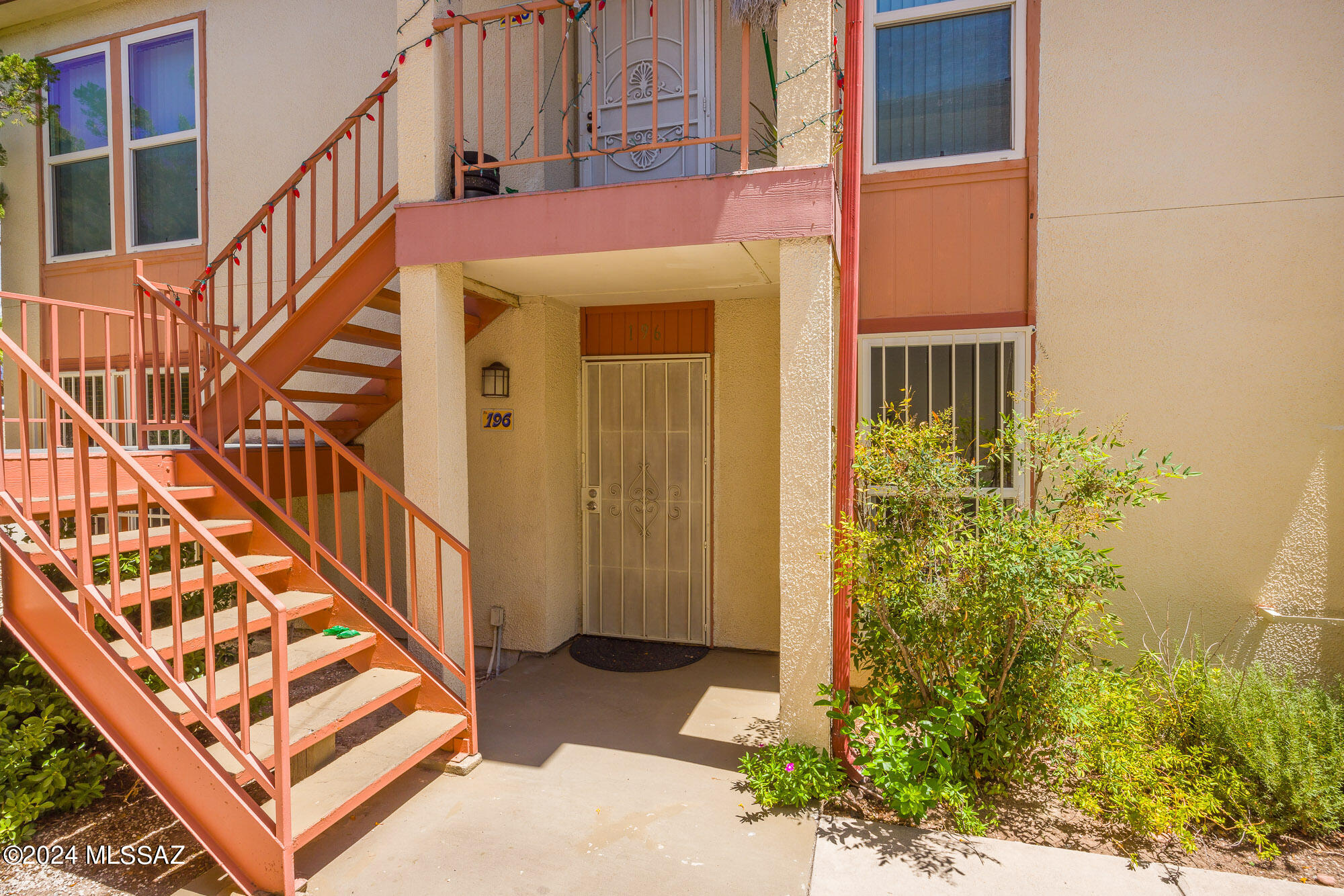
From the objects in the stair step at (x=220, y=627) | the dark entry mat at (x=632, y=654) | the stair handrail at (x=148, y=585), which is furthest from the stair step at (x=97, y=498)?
the dark entry mat at (x=632, y=654)

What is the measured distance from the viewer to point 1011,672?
3.47 m

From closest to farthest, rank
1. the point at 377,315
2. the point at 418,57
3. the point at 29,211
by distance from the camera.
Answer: the point at 418,57
the point at 377,315
the point at 29,211

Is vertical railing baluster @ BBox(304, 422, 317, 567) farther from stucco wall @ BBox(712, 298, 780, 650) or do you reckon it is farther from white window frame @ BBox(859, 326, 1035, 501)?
white window frame @ BBox(859, 326, 1035, 501)

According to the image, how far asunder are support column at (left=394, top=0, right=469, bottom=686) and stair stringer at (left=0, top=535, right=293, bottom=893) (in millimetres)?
1444

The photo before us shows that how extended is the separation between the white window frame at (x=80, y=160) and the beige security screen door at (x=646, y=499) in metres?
4.75

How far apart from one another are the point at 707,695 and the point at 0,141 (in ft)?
27.7

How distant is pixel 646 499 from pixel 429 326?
2363mm

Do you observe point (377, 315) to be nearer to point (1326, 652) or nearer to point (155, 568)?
point (155, 568)

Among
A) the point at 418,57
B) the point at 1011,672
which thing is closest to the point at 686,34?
the point at 418,57

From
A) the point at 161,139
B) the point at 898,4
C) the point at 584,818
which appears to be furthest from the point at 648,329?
the point at 161,139

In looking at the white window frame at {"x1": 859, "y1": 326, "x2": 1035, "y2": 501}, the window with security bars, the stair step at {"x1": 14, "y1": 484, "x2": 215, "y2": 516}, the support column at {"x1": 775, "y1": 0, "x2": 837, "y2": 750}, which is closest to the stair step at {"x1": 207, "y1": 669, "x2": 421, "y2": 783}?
the stair step at {"x1": 14, "y1": 484, "x2": 215, "y2": 516}

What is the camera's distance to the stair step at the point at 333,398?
474 centimetres

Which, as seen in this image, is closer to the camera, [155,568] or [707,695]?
[155,568]

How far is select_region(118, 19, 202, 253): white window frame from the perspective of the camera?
6.31 meters
